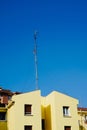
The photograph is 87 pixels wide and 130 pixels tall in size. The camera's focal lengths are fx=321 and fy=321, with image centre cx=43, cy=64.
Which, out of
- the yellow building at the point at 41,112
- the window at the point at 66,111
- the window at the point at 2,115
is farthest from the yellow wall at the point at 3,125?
the window at the point at 66,111

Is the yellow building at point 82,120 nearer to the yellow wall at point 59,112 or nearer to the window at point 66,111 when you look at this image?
the yellow wall at point 59,112

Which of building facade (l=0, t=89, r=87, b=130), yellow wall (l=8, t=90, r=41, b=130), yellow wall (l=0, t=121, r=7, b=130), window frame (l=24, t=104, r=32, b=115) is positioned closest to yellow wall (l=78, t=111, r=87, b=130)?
building facade (l=0, t=89, r=87, b=130)

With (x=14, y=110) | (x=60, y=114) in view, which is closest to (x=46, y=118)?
(x=60, y=114)

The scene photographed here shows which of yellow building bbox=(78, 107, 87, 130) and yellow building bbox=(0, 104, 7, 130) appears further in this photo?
yellow building bbox=(78, 107, 87, 130)

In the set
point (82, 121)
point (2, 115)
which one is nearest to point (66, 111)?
point (82, 121)

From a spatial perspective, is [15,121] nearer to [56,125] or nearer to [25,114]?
[25,114]

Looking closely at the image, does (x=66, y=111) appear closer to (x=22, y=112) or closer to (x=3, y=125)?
(x=22, y=112)

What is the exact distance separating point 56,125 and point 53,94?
4.92 metres

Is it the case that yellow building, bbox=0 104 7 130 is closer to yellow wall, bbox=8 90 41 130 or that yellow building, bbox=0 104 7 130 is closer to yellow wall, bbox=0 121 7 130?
yellow wall, bbox=0 121 7 130

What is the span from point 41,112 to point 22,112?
4.91m

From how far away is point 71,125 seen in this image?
1999 inches

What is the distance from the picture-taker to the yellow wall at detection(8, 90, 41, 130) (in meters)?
47.5

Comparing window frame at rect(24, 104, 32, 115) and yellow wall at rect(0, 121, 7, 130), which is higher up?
window frame at rect(24, 104, 32, 115)

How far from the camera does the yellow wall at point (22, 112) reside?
47.5 metres
